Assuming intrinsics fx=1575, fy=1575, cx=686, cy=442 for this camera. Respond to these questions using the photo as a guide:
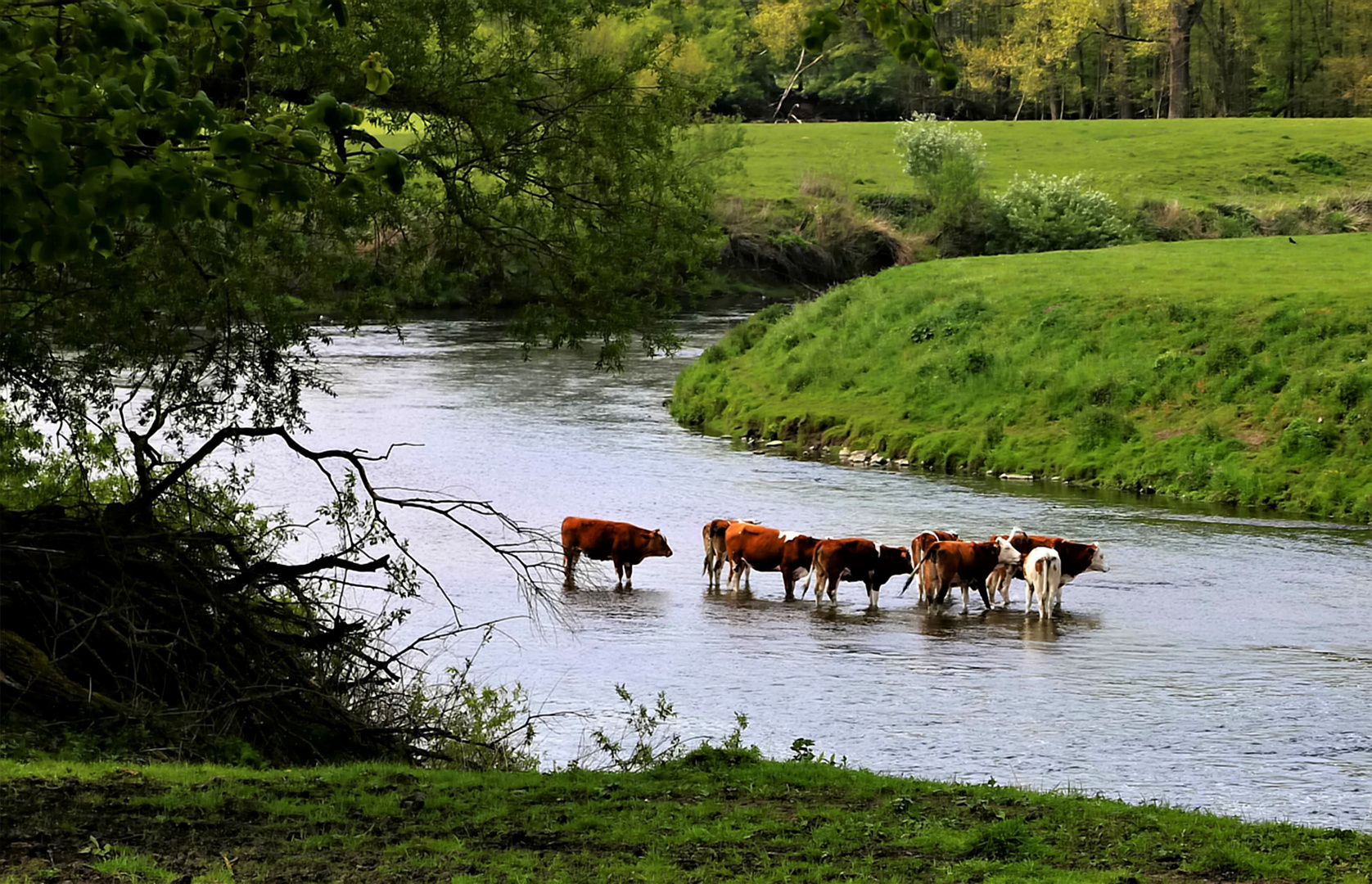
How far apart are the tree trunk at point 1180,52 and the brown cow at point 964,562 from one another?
218 feet

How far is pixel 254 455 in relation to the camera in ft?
107

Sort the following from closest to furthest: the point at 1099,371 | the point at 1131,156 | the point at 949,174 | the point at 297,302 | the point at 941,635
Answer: the point at 297,302 → the point at 941,635 → the point at 1099,371 → the point at 949,174 → the point at 1131,156

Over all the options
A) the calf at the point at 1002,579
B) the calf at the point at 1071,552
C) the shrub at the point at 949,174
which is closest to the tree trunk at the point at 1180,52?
the shrub at the point at 949,174

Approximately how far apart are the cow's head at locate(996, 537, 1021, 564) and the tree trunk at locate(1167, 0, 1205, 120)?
66.4m

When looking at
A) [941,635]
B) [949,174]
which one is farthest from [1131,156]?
[941,635]

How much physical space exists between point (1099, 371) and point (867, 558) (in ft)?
51.4

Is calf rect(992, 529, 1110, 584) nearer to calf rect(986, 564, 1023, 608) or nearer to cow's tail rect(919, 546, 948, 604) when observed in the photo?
calf rect(986, 564, 1023, 608)

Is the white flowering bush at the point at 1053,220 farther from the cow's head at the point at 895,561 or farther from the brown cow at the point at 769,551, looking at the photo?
the cow's head at the point at 895,561

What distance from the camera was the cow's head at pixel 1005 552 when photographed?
2094 centimetres

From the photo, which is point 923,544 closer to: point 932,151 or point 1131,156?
point 932,151

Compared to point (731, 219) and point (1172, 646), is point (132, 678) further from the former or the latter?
point (731, 219)

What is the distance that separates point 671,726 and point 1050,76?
98.5 m

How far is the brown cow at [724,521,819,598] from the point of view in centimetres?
2183

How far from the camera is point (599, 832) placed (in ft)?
30.1
